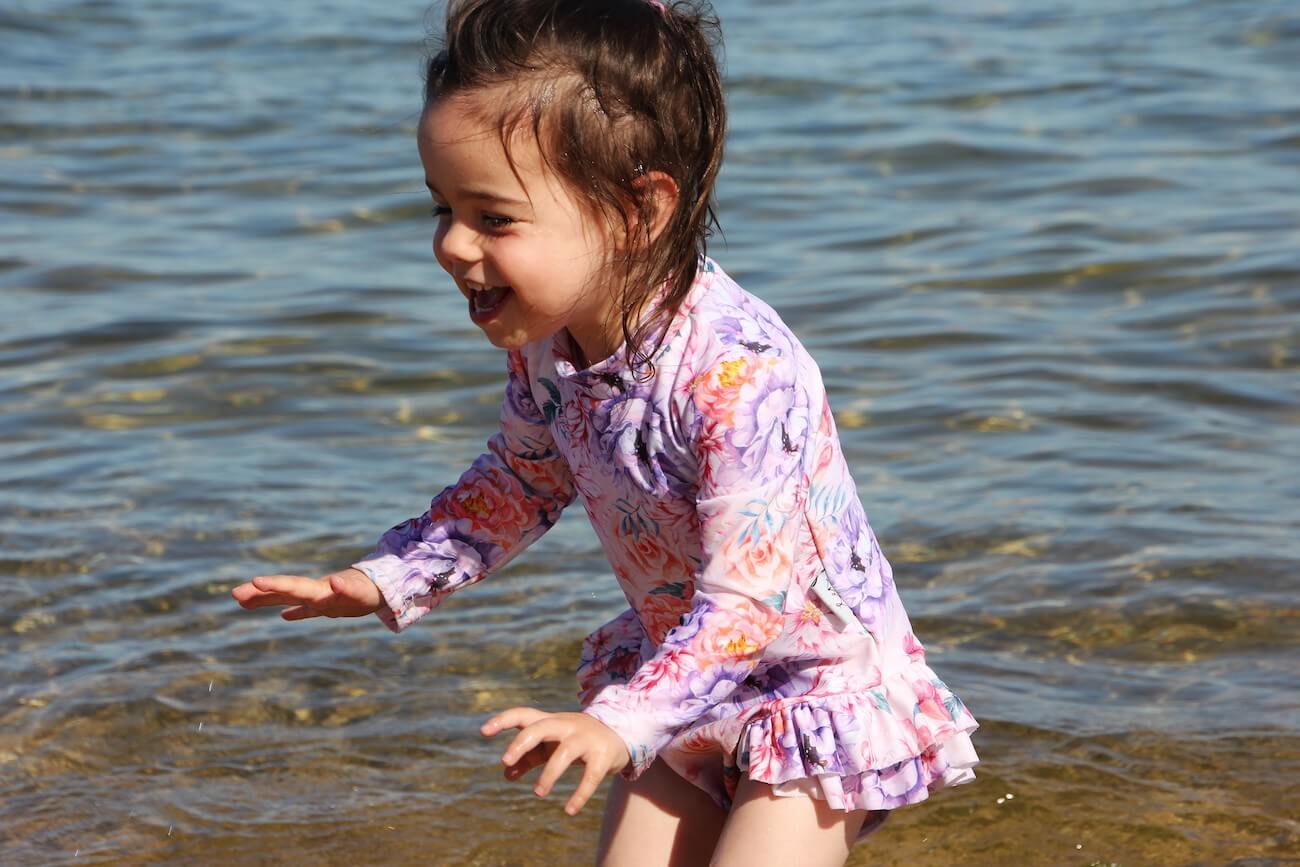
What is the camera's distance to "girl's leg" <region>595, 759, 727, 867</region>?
9.69 ft

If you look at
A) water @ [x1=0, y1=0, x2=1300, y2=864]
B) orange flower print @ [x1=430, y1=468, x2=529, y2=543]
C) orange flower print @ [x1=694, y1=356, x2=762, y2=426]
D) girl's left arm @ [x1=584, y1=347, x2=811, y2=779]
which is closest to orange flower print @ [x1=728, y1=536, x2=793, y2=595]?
girl's left arm @ [x1=584, y1=347, x2=811, y2=779]

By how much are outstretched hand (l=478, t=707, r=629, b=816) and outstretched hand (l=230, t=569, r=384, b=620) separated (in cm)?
61

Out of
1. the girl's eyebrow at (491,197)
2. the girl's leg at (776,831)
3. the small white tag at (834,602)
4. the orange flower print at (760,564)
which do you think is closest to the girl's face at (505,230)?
the girl's eyebrow at (491,197)

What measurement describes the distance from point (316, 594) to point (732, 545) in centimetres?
73

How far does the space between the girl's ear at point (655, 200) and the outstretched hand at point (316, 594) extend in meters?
0.75

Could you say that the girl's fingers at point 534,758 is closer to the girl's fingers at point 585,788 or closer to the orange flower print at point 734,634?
the girl's fingers at point 585,788

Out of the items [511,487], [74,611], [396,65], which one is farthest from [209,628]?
[396,65]

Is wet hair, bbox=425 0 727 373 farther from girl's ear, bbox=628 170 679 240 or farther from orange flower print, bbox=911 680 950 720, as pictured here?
orange flower print, bbox=911 680 950 720

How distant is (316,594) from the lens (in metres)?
2.87

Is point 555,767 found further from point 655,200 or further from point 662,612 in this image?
point 655,200

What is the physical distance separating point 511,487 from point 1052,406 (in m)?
3.56

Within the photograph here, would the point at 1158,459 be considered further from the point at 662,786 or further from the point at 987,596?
the point at 662,786

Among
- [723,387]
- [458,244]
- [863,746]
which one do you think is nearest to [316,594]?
[458,244]

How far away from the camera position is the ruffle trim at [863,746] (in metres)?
2.71
